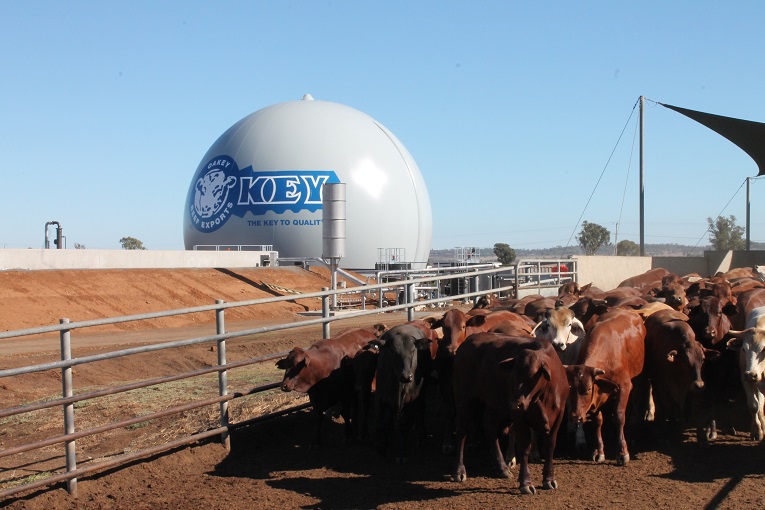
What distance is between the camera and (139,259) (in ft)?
125

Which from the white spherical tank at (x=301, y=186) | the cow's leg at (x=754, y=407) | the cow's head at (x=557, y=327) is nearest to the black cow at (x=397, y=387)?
the cow's head at (x=557, y=327)

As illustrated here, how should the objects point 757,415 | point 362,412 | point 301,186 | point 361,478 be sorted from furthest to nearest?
point 301,186
point 362,412
point 757,415
point 361,478

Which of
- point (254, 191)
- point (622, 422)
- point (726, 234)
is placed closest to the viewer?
point (622, 422)

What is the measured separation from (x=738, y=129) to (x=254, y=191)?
21043 mm

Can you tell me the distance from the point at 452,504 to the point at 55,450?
4.68 meters

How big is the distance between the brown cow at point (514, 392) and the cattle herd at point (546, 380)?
0.01 metres


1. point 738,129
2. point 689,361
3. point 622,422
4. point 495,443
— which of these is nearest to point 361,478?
point 495,443

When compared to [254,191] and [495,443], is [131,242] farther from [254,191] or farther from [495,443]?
[495,443]

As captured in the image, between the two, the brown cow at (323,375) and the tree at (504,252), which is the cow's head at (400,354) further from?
the tree at (504,252)

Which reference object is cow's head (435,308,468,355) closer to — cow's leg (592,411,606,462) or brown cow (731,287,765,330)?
cow's leg (592,411,606,462)

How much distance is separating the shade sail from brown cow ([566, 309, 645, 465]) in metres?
17.3

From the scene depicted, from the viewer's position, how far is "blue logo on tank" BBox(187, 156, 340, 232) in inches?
1545

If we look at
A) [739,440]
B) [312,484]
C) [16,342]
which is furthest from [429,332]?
[16,342]

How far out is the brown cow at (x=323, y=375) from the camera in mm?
9227
